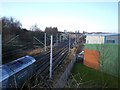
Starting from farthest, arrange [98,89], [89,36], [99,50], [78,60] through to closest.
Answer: [89,36] → [78,60] → [99,50] → [98,89]

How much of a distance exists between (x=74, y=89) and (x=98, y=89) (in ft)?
1.35

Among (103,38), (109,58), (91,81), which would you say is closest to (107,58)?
(109,58)

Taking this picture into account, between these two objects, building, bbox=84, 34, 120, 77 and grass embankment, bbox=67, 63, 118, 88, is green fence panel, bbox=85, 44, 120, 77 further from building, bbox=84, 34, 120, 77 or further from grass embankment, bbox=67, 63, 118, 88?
grass embankment, bbox=67, 63, 118, 88

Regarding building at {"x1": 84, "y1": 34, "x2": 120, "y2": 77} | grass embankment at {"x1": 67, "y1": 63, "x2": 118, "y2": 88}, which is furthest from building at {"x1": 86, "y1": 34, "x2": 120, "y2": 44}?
grass embankment at {"x1": 67, "y1": 63, "x2": 118, "y2": 88}

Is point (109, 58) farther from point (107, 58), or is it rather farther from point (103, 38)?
point (103, 38)

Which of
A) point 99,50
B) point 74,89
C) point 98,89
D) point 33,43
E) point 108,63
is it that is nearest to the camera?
point 74,89

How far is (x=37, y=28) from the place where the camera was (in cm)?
1048

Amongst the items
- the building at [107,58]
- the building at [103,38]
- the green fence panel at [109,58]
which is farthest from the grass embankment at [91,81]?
the building at [103,38]

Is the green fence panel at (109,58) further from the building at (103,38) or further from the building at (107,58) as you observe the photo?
the building at (103,38)

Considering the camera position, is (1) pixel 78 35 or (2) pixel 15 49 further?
(1) pixel 78 35

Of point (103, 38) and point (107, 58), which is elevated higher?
point (103, 38)

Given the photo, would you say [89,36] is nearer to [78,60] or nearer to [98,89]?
[78,60]

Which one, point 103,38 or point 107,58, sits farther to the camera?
point 103,38

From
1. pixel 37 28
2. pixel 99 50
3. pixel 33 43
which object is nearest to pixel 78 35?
pixel 37 28
